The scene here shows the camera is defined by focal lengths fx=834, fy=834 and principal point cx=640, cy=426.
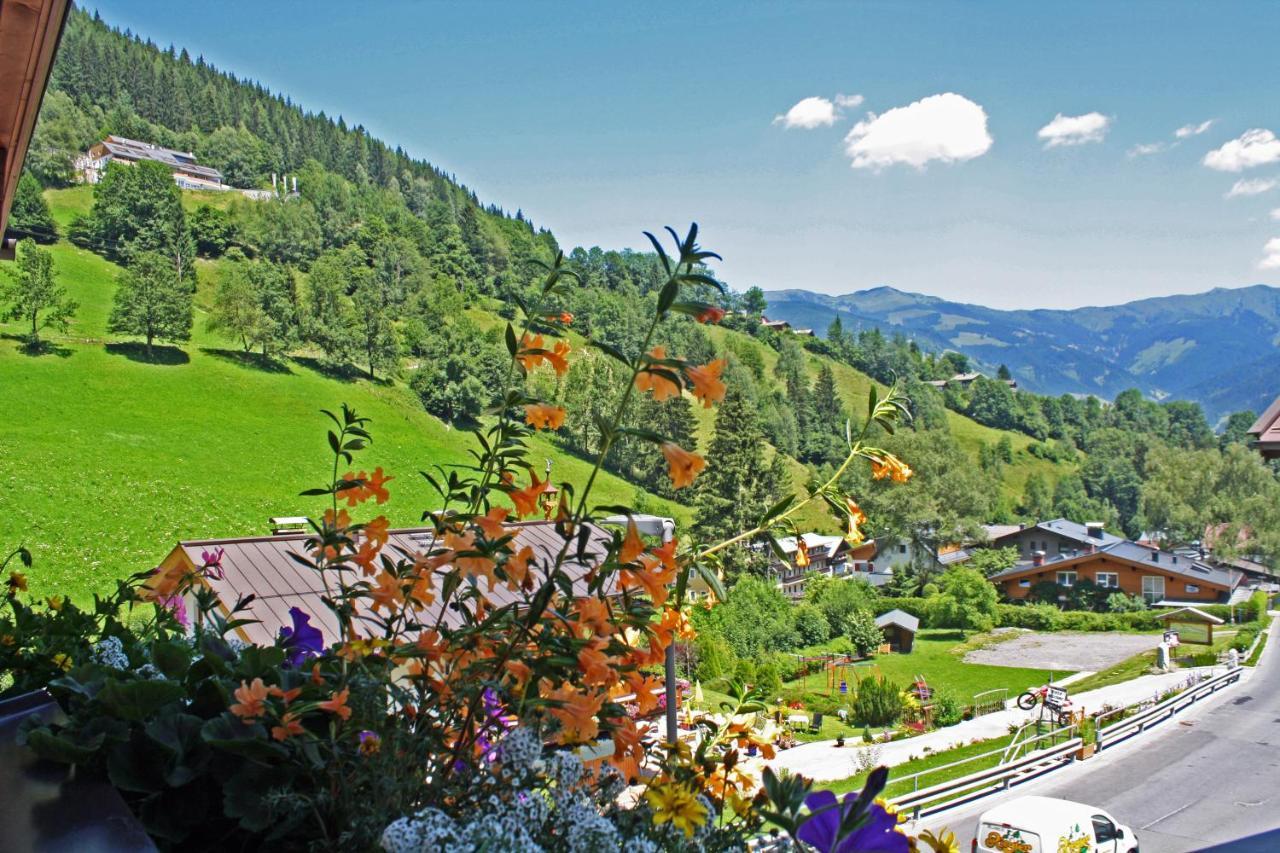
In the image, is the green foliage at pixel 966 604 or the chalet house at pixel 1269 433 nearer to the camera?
the chalet house at pixel 1269 433

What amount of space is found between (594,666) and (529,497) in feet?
0.68

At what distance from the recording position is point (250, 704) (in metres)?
0.61

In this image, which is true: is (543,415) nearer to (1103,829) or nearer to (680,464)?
(680,464)

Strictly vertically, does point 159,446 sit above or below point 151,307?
below

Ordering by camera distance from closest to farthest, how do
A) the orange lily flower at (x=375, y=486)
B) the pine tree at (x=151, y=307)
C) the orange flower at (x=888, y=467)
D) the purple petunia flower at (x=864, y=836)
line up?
the purple petunia flower at (x=864, y=836) → the orange lily flower at (x=375, y=486) → the orange flower at (x=888, y=467) → the pine tree at (x=151, y=307)

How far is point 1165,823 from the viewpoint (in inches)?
381

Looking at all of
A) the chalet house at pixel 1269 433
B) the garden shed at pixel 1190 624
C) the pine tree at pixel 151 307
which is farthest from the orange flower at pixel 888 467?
the pine tree at pixel 151 307

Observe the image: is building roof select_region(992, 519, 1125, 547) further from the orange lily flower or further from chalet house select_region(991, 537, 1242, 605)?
the orange lily flower

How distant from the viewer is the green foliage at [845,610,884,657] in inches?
973

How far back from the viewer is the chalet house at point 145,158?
5222cm

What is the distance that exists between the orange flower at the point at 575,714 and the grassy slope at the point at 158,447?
907 inches

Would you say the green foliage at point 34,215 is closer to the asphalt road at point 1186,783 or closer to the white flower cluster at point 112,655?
the asphalt road at point 1186,783

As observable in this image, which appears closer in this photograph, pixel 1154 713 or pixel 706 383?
pixel 706 383

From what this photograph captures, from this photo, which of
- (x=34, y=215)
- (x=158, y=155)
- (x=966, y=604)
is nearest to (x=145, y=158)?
(x=158, y=155)
